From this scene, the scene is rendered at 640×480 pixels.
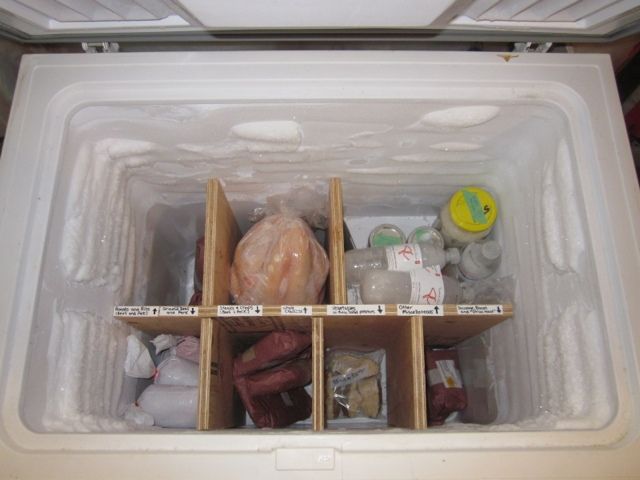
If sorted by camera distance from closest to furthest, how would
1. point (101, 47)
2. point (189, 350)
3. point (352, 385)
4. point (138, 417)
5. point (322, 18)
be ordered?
point (322, 18)
point (101, 47)
point (138, 417)
point (189, 350)
point (352, 385)

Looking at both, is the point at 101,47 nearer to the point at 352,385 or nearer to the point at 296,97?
the point at 296,97

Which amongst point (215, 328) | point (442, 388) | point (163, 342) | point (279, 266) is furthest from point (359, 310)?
point (163, 342)

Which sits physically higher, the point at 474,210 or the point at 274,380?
the point at 474,210

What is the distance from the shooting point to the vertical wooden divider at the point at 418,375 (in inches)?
36.2

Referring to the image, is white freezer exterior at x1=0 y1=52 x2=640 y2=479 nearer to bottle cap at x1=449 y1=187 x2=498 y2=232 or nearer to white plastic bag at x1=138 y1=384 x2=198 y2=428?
bottle cap at x1=449 y1=187 x2=498 y2=232

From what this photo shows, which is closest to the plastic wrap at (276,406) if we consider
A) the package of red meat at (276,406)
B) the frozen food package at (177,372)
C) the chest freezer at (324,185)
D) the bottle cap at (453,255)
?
the package of red meat at (276,406)

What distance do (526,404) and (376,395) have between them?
0.48 m

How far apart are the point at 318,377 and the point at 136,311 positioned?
0.43 m

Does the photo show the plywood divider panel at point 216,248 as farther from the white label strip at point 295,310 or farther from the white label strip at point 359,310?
the white label strip at point 359,310

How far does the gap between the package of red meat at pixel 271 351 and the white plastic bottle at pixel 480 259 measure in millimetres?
443

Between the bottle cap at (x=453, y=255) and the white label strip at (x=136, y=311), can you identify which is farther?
the bottle cap at (x=453, y=255)

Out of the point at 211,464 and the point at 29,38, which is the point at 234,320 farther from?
the point at 29,38

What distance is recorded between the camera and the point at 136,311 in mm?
999

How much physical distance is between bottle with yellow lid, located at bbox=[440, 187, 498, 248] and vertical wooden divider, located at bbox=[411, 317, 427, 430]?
29 centimetres
